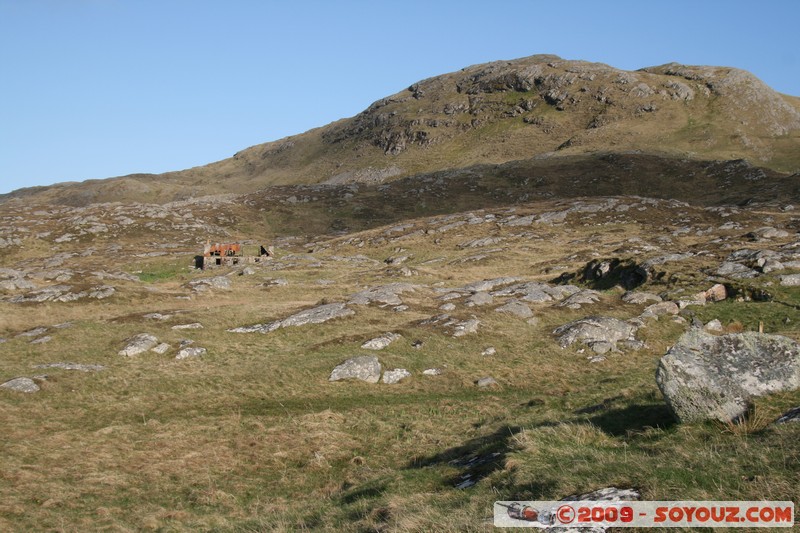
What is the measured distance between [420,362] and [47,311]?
1333 inches

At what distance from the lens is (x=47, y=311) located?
148ft

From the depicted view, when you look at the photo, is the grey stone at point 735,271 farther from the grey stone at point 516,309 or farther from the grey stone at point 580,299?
the grey stone at point 516,309

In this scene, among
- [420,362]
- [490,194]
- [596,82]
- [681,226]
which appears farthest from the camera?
[596,82]

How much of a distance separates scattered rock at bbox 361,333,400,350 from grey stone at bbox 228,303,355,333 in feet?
22.3

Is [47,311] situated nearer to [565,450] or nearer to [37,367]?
[37,367]

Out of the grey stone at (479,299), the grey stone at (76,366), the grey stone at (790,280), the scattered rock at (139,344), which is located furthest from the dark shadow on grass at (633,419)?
the grey stone at (790,280)

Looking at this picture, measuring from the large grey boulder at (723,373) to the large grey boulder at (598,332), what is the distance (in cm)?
1904

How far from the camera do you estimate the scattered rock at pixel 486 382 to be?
98.3 feet

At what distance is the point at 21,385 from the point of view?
27938mm

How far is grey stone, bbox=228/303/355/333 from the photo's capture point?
40.0 m

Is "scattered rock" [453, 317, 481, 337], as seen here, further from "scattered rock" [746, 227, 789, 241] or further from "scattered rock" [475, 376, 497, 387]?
"scattered rock" [746, 227, 789, 241]

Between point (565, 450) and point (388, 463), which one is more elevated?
point (565, 450)

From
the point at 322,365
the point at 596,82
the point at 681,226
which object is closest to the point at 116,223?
the point at 322,365

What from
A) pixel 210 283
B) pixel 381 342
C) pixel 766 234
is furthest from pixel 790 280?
pixel 210 283
